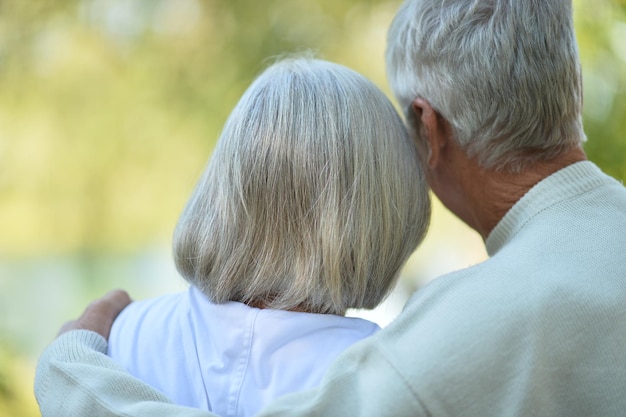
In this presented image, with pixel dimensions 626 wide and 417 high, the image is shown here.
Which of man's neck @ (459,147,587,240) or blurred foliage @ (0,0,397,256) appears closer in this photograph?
man's neck @ (459,147,587,240)

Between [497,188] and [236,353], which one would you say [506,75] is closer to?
[497,188]

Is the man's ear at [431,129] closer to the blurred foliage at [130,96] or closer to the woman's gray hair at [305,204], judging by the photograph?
the woman's gray hair at [305,204]

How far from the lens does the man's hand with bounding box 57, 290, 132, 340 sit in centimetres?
151

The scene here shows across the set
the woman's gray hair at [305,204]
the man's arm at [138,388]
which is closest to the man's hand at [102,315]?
the man's arm at [138,388]

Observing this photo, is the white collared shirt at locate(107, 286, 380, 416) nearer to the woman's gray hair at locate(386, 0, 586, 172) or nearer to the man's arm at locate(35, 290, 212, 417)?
the man's arm at locate(35, 290, 212, 417)

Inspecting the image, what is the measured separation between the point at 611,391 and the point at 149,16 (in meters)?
3.34

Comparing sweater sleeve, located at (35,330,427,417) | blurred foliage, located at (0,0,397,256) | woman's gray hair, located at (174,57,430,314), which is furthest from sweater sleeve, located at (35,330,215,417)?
blurred foliage, located at (0,0,397,256)

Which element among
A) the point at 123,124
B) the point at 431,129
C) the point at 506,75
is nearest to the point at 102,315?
the point at 431,129

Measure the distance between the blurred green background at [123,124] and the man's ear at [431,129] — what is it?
219cm

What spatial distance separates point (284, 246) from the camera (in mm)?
1336

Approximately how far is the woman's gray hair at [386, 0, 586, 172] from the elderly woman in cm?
22

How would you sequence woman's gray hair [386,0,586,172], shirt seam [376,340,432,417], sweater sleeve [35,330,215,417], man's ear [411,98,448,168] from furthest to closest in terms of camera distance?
man's ear [411,98,448,168]
woman's gray hair [386,0,586,172]
sweater sleeve [35,330,215,417]
shirt seam [376,340,432,417]

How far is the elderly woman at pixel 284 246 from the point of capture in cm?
130

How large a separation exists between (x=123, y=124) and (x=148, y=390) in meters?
2.92
